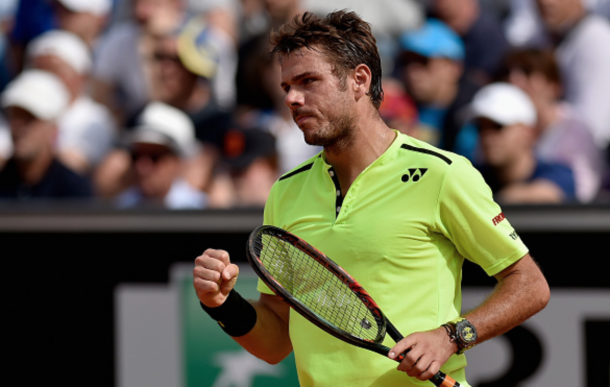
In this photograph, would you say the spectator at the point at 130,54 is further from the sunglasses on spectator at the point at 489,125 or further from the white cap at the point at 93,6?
the sunglasses on spectator at the point at 489,125

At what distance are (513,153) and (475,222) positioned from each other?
300 cm

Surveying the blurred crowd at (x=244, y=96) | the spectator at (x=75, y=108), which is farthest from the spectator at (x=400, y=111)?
the spectator at (x=75, y=108)

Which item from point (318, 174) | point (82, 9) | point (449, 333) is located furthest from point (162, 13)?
point (449, 333)

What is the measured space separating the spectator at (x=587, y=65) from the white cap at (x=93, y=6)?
11.7 ft

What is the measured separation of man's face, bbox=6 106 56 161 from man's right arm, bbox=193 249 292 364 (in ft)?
13.4

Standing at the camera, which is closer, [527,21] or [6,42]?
[527,21]

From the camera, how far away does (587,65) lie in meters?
5.55

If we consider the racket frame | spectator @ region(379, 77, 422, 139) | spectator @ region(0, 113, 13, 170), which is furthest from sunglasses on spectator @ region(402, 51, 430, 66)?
the racket frame

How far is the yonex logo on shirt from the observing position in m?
2.62

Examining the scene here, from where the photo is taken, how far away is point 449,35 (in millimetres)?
5941

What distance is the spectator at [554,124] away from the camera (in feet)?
17.4

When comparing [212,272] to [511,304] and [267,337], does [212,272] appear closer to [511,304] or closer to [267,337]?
[267,337]

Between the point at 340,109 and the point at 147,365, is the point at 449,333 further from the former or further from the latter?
the point at 147,365

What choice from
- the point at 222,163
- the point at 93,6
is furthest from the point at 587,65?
the point at 93,6
